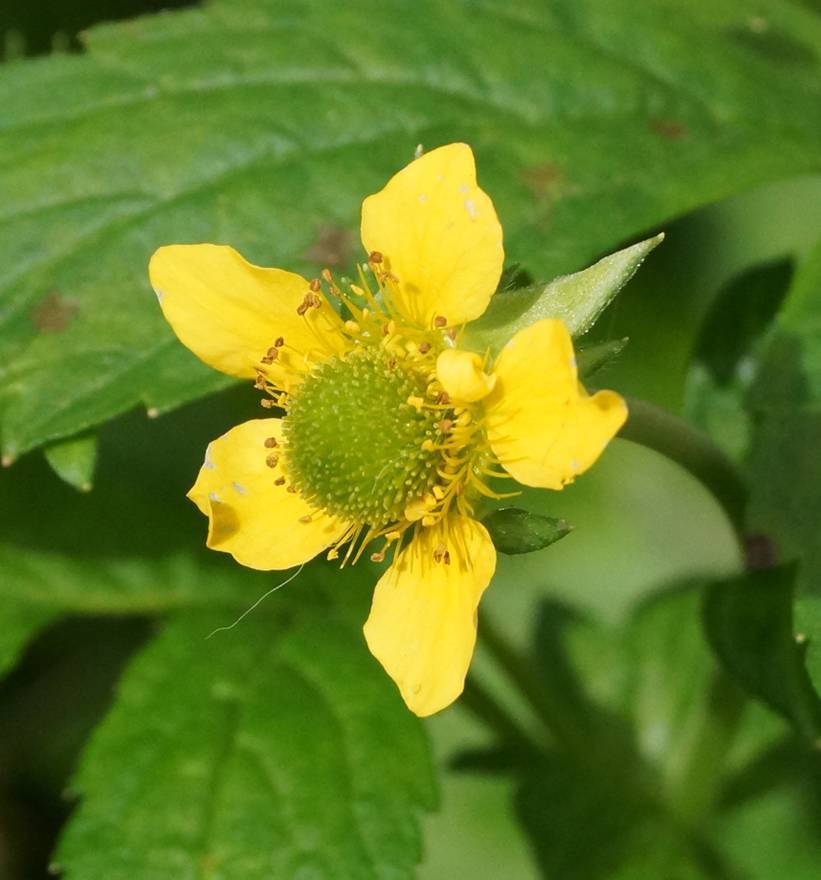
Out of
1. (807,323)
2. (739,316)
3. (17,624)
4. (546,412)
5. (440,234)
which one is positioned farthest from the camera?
(17,624)

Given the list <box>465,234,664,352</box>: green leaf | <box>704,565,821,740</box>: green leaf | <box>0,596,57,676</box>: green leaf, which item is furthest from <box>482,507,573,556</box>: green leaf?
<box>0,596,57,676</box>: green leaf

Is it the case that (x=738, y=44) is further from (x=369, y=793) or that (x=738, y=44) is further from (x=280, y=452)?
(x=369, y=793)

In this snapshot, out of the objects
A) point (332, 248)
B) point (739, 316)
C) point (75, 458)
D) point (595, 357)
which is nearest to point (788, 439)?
point (739, 316)

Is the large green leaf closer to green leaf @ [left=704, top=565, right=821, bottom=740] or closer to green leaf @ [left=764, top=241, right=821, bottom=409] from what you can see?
green leaf @ [left=764, top=241, right=821, bottom=409]

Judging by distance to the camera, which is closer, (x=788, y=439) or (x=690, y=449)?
(x=690, y=449)

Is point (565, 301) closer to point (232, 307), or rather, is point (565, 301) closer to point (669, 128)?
point (232, 307)

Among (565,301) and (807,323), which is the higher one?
(565,301)

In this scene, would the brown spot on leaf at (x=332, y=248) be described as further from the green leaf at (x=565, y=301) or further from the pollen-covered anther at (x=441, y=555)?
the pollen-covered anther at (x=441, y=555)

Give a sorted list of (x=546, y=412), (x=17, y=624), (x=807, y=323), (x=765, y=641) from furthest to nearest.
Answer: (x=17, y=624) → (x=807, y=323) → (x=765, y=641) → (x=546, y=412)
